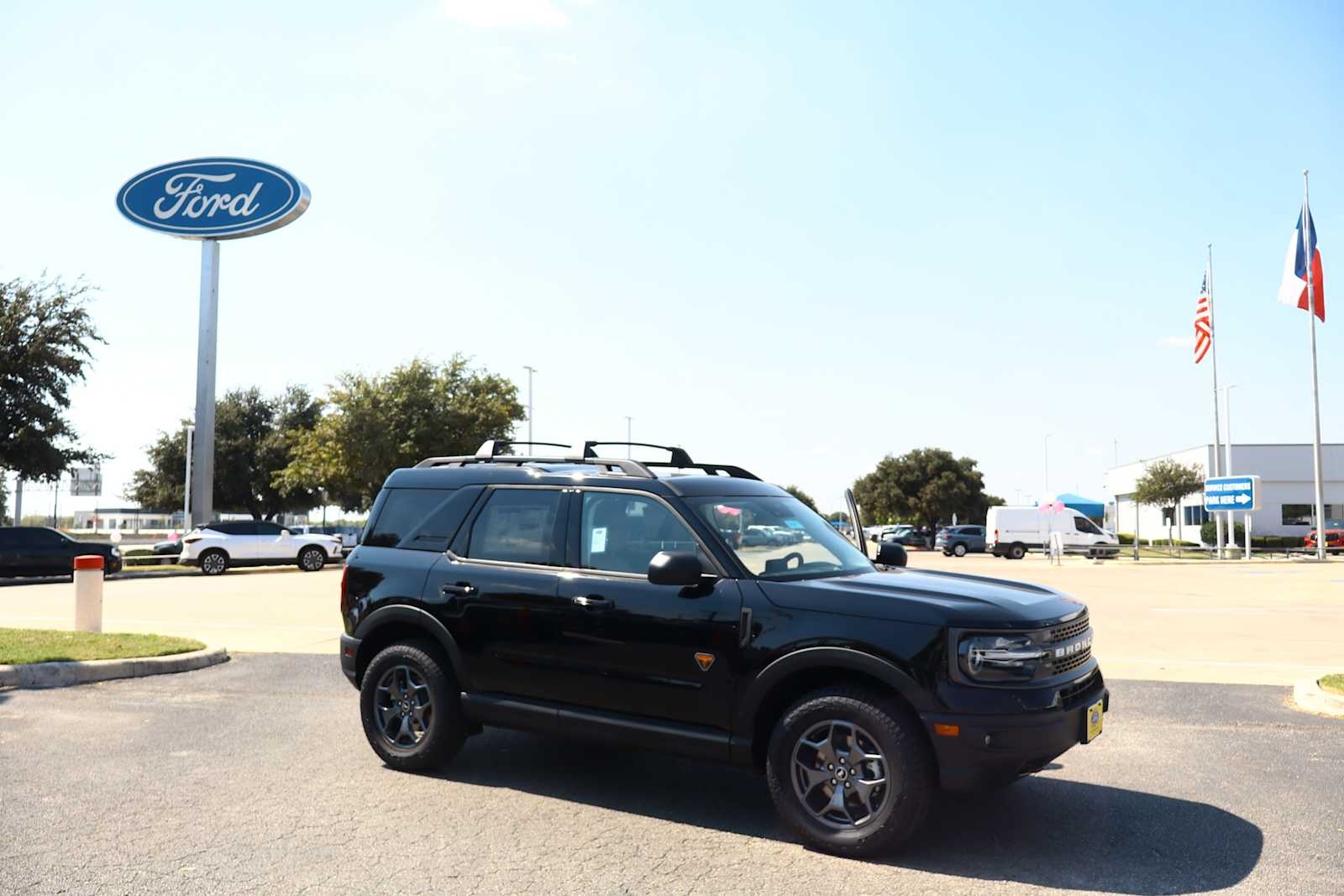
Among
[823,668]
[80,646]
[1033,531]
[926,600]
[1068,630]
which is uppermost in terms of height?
[926,600]

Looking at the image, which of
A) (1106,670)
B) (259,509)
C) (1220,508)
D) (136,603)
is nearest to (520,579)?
(1106,670)

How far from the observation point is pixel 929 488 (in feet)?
270

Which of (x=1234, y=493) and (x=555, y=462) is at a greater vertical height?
(x=1234, y=493)

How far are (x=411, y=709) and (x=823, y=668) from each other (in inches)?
105

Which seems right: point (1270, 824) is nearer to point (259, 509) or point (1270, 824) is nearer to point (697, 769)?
point (697, 769)

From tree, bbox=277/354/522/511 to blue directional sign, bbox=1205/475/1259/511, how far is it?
97.6ft

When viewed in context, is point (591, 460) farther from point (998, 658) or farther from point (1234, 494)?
point (1234, 494)

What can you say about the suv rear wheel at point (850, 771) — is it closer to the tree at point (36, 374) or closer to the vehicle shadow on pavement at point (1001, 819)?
the vehicle shadow on pavement at point (1001, 819)

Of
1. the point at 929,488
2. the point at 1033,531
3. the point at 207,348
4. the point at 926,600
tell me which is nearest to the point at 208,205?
the point at 207,348

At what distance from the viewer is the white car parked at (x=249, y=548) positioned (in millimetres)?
28812

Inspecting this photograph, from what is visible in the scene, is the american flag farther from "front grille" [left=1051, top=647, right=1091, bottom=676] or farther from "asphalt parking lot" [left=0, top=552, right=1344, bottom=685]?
"front grille" [left=1051, top=647, right=1091, bottom=676]

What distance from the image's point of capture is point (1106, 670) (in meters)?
10.6

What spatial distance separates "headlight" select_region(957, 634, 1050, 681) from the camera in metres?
4.70

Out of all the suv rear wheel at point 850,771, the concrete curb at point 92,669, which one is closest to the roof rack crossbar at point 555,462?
the suv rear wheel at point 850,771
